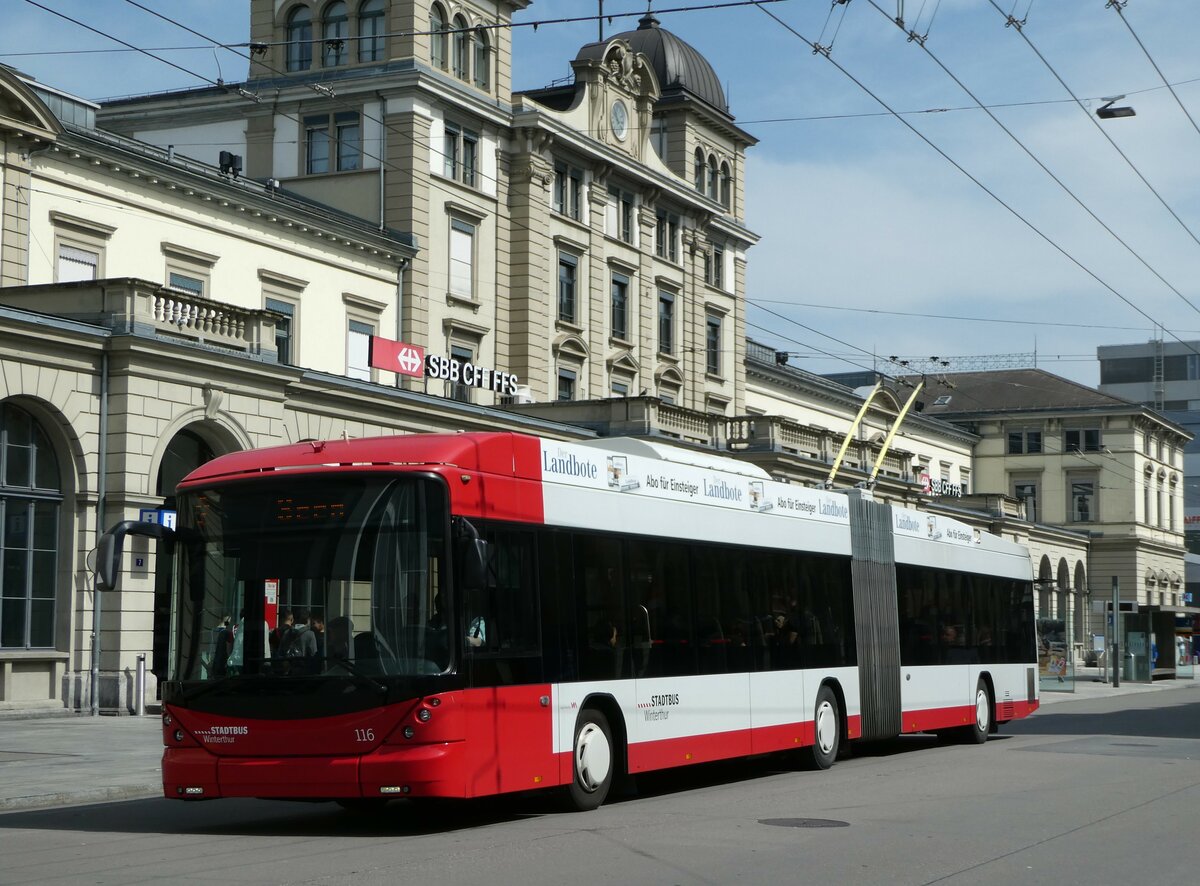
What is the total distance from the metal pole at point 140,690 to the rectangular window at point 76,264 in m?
8.65

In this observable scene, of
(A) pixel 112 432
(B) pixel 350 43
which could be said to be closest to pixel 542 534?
(A) pixel 112 432

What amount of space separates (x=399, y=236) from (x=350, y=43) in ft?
18.7

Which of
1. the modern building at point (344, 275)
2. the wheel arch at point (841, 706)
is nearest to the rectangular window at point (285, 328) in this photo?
the modern building at point (344, 275)

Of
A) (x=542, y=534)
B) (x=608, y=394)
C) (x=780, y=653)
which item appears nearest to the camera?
(x=542, y=534)

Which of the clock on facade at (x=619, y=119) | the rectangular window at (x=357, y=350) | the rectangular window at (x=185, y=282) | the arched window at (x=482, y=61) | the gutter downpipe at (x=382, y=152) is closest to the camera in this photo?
the rectangular window at (x=185, y=282)

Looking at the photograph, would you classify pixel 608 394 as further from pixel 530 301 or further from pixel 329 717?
pixel 329 717

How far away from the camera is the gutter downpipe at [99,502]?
28.2 meters

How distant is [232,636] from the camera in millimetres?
13141

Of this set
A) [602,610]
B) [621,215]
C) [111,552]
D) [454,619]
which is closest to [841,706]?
[602,610]

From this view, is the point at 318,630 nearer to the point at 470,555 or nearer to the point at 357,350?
the point at 470,555

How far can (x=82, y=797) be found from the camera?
53.1 feet

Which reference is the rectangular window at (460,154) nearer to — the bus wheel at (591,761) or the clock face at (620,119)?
the clock face at (620,119)

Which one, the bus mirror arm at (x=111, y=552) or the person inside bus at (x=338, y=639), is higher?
the bus mirror arm at (x=111, y=552)

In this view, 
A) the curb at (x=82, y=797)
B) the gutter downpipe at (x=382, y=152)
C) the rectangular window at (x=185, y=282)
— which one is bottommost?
the curb at (x=82, y=797)
